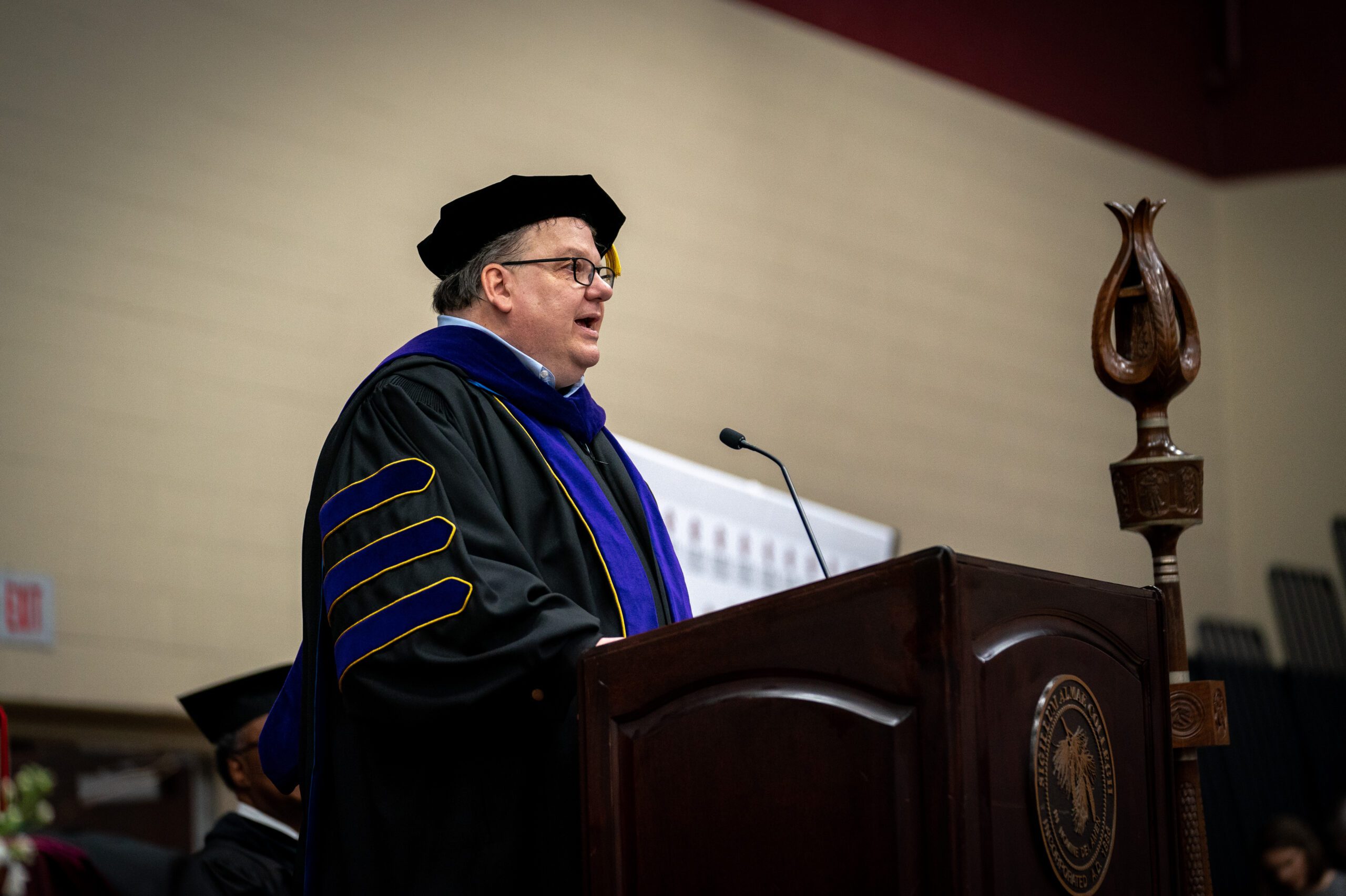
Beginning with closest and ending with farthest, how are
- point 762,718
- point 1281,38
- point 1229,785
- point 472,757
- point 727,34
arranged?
point 762,718 → point 472,757 → point 727,34 → point 1229,785 → point 1281,38

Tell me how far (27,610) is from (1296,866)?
177 inches

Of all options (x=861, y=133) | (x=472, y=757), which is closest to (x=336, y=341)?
(x=861, y=133)

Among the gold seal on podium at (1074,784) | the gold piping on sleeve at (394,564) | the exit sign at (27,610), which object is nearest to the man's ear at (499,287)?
the gold piping on sleeve at (394,564)

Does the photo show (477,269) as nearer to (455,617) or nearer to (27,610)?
(455,617)

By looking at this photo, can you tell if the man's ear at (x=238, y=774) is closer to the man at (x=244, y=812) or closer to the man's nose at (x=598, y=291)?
the man at (x=244, y=812)

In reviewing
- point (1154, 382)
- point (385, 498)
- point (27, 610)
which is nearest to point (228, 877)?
point (27, 610)

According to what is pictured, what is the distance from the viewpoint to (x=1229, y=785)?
7.81m

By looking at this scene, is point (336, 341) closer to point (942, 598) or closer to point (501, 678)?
point (501, 678)

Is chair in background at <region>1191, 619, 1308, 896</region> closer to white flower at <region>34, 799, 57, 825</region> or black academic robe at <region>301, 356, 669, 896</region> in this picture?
black academic robe at <region>301, 356, 669, 896</region>

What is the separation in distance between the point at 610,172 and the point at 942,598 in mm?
5007

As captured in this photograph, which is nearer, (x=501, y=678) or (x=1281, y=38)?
(x=501, y=678)

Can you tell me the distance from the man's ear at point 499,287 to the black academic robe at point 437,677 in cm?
38

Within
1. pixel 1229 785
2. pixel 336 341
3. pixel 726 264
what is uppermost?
pixel 726 264

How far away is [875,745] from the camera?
67.6 inches
